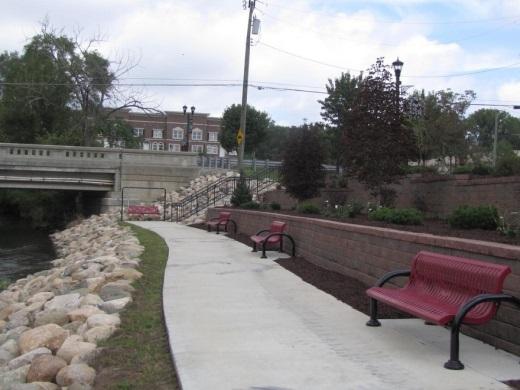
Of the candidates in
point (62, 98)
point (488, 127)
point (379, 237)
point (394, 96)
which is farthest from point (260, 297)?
point (488, 127)

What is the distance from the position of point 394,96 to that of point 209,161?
26593 mm

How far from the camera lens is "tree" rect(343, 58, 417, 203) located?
15133 millimetres

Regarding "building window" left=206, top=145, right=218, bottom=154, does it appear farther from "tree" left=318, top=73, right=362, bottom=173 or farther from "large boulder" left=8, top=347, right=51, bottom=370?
"large boulder" left=8, top=347, right=51, bottom=370

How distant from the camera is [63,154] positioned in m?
33.5

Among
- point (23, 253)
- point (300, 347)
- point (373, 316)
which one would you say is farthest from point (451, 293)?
point (23, 253)

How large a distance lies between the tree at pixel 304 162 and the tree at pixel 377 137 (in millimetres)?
5323

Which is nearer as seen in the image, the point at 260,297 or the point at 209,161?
the point at 260,297

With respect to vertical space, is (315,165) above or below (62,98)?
below

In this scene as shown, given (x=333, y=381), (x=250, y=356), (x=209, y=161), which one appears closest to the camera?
(x=333, y=381)

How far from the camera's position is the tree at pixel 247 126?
2571 inches

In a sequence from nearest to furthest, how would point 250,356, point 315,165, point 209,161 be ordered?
point 250,356 → point 315,165 → point 209,161

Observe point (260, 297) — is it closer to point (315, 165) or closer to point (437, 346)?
point (437, 346)

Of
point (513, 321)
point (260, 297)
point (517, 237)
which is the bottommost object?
point (260, 297)

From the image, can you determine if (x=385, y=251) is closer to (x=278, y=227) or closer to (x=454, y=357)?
(x=454, y=357)
